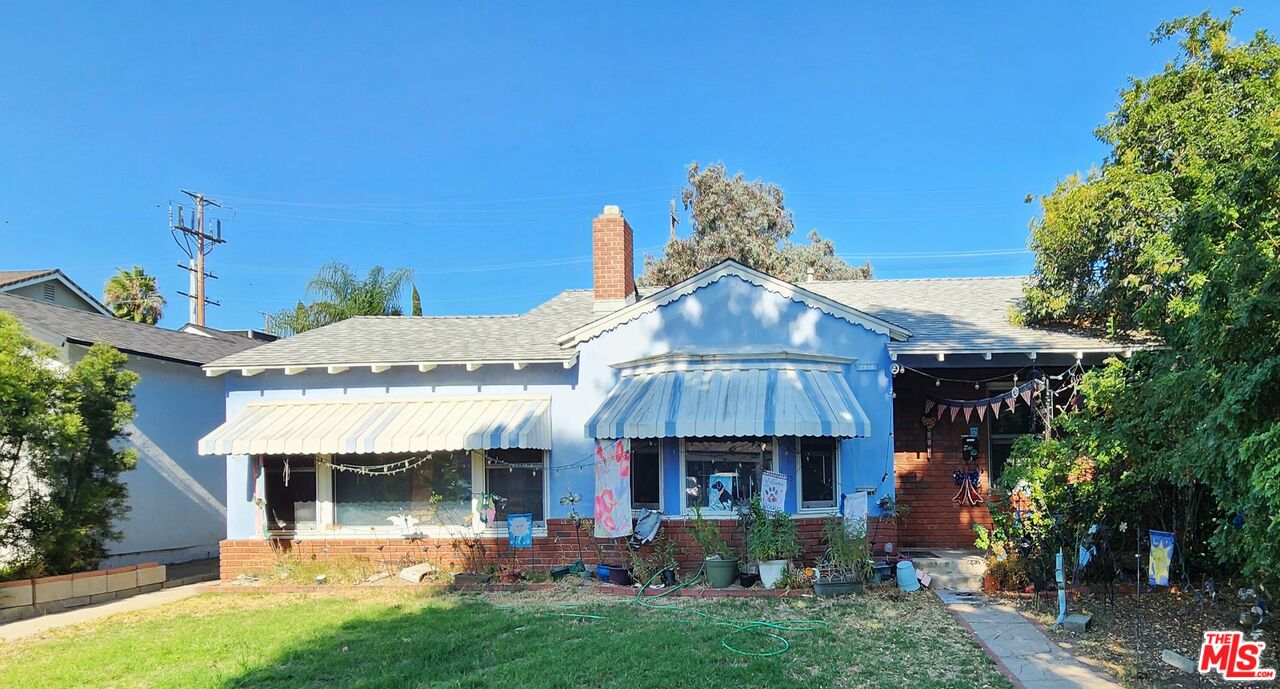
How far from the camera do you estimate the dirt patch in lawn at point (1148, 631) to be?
783cm

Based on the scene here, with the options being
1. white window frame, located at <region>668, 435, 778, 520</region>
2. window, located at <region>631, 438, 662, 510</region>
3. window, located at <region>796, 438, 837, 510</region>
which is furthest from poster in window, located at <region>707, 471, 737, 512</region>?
window, located at <region>796, 438, 837, 510</region>

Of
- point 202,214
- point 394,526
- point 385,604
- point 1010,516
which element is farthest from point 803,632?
point 202,214

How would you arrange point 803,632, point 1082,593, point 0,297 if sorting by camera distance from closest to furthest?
point 803,632
point 1082,593
point 0,297

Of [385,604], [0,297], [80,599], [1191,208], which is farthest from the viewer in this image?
[0,297]

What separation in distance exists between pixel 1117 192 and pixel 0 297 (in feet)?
76.5

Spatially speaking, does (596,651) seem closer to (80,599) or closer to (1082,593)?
(1082,593)

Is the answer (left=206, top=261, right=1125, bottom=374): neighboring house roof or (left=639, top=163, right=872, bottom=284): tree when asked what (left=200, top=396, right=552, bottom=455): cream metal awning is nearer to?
(left=206, top=261, right=1125, bottom=374): neighboring house roof

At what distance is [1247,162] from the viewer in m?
7.81

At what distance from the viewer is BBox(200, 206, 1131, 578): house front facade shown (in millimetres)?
13562

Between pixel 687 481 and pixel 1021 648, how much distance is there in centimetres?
616

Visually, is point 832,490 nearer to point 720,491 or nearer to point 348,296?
point 720,491

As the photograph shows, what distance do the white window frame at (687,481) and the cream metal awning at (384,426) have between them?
256cm

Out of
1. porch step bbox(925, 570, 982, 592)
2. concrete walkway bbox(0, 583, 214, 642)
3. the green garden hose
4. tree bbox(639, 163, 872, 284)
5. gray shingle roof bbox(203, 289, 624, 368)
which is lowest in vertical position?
concrete walkway bbox(0, 583, 214, 642)

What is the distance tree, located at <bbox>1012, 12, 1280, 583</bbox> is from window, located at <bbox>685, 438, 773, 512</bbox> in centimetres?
427
